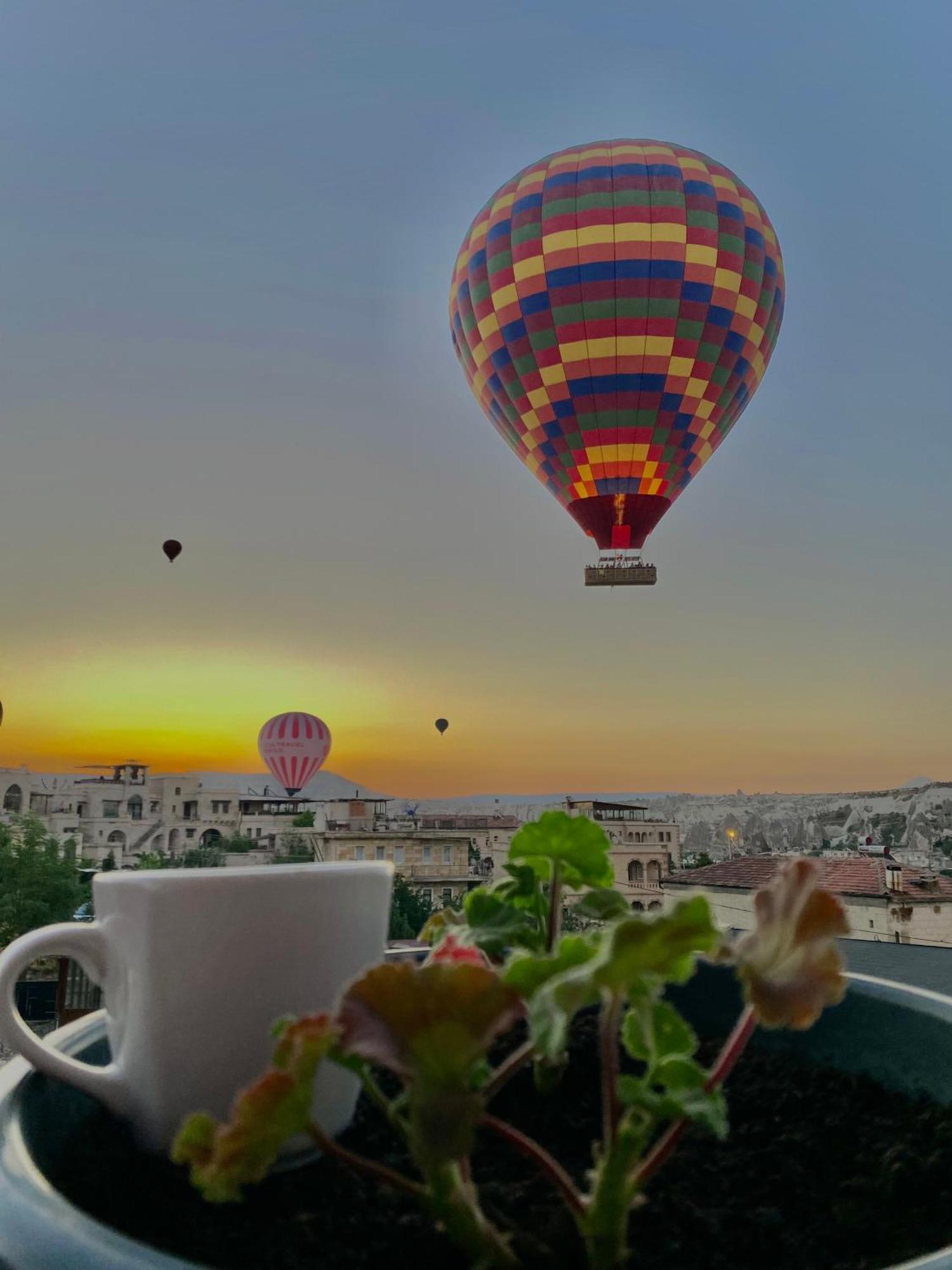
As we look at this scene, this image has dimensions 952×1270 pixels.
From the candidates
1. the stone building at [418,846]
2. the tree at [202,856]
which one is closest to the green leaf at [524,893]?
the tree at [202,856]

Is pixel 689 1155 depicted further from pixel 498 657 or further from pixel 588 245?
pixel 498 657

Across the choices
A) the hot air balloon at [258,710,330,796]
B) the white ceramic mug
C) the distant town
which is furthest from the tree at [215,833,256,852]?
the white ceramic mug

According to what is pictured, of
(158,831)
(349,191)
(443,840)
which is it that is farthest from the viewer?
(158,831)

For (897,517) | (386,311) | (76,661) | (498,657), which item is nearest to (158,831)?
(76,661)

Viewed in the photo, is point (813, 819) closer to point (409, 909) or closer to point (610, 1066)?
point (409, 909)

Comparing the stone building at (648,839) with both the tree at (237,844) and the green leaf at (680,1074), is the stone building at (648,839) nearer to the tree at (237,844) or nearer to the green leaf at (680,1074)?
the tree at (237,844)

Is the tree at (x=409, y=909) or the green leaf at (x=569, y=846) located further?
the tree at (x=409, y=909)

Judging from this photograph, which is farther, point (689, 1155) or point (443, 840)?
point (443, 840)
